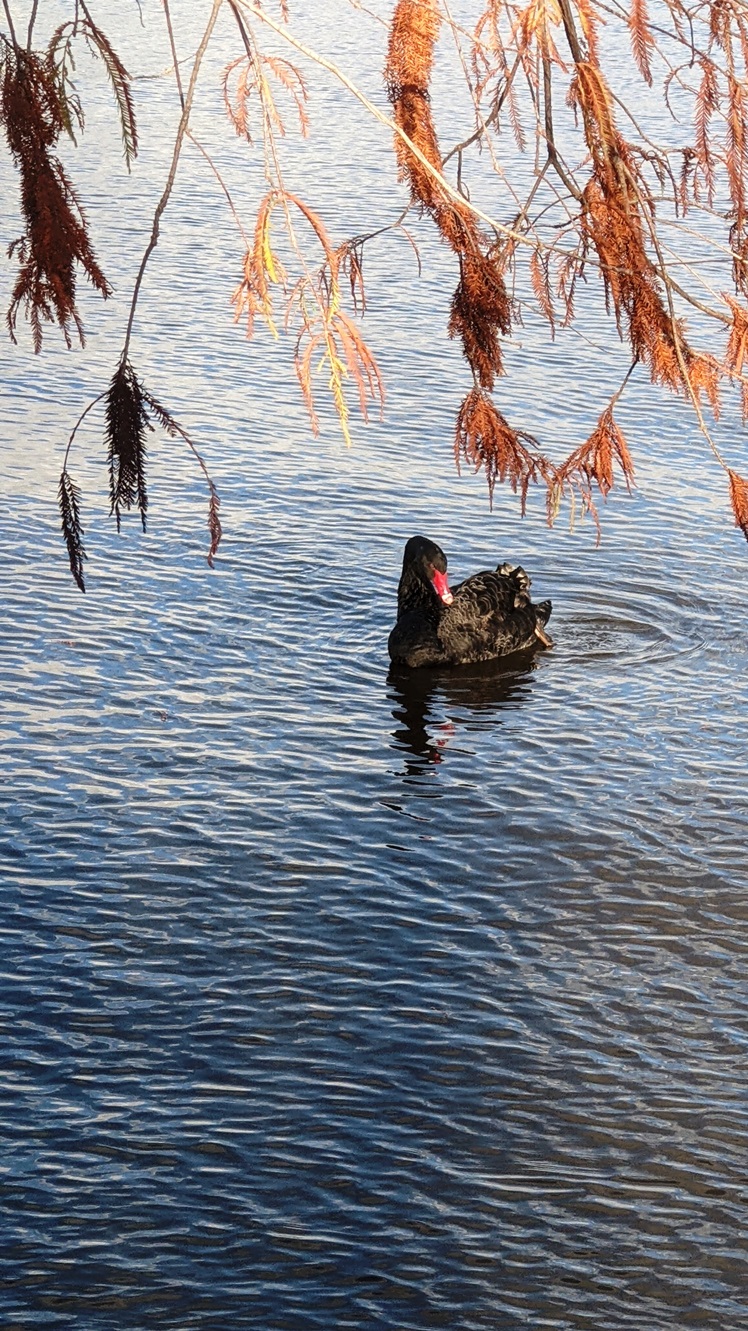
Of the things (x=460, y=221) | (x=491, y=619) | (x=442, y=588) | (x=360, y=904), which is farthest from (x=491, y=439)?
(x=442, y=588)

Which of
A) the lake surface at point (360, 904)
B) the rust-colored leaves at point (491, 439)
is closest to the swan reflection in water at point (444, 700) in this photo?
the lake surface at point (360, 904)

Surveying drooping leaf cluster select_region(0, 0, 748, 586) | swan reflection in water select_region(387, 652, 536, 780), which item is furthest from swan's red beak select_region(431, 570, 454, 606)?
drooping leaf cluster select_region(0, 0, 748, 586)

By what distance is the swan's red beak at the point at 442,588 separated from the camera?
13010 mm

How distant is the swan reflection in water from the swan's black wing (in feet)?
0.51

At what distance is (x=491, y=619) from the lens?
13.0 meters

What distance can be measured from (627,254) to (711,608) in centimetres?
865

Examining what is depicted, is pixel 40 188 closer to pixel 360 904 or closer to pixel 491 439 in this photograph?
pixel 491 439

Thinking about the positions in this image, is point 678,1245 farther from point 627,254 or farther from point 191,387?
point 191,387

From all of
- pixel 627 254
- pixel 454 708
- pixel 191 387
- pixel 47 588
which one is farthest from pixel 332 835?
pixel 191 387

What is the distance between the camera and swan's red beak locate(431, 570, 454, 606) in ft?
42.7

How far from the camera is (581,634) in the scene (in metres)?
13.6

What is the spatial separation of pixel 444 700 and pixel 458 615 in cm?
77

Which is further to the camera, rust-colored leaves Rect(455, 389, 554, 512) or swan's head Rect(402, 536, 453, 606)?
swan's head Rect(402, 536, 453, 606)

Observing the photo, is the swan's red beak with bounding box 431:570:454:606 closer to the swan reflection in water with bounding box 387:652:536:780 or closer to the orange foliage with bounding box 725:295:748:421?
the swan reflection in water with bounding box 387:652:536:780
